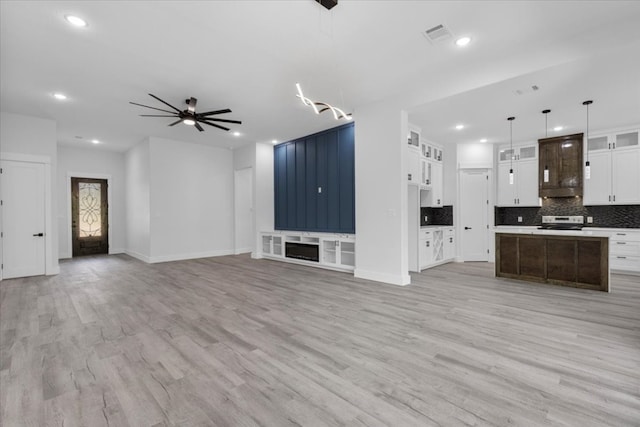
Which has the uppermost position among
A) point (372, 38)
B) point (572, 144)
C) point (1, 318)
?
point (372, 38)

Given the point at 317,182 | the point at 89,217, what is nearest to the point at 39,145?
the point at 89,217

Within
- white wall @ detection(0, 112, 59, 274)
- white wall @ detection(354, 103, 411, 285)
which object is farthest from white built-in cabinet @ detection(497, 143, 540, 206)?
white wall @ detection(0, 112, 59, 274)

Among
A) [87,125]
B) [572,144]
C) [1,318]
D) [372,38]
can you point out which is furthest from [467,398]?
[87,125]

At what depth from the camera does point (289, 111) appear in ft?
19.0

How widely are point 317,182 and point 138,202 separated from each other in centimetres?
531

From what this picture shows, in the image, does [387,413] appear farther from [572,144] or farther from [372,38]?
[572,144]

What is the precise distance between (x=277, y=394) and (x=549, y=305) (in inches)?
152

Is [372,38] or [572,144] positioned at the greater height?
[372,38]

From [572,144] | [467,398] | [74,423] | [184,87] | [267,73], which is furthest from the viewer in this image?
[572,144]

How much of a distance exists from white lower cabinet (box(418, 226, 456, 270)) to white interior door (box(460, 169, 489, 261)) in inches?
15.9

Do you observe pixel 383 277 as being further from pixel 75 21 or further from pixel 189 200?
pixel 189 200

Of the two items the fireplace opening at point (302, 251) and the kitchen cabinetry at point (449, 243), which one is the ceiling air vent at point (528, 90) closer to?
the kitchen cabinetry at point (449, 243)

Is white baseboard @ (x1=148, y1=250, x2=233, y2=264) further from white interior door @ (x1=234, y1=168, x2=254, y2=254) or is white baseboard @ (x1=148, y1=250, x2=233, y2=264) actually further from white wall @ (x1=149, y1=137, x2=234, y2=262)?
white interior door @ (x1=234, y1=168, x2=254, y2=254)

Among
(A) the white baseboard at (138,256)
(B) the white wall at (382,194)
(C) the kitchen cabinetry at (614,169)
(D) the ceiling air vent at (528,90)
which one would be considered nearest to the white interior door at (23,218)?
(A) the white baseboard at (138,256)
